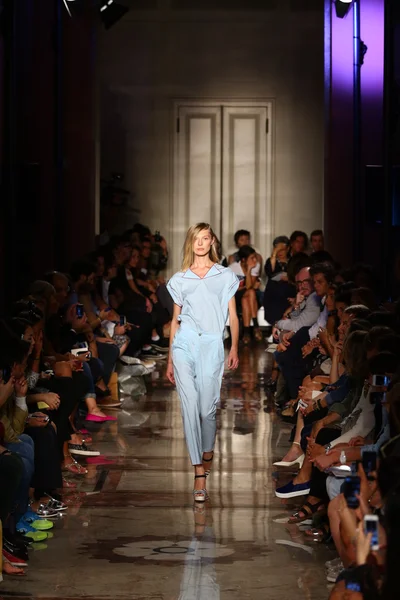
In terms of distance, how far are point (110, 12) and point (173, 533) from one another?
9.92 meters

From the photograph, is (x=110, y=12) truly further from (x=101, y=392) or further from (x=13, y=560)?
(x=13, y=560)

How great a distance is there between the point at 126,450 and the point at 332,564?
9.08ft

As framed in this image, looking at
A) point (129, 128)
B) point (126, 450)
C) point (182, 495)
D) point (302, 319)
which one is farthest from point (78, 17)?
point (182, 495)

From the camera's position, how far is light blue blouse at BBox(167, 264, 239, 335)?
20.8 ft

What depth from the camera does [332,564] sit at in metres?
4.86

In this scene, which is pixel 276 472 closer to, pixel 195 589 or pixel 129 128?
pixel 195 589

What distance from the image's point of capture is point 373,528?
2877 millimetres

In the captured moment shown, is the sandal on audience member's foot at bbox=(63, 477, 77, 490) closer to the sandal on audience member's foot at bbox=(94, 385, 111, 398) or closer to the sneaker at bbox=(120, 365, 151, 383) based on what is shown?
the sandal on audience member's foot at bbox=(94, 385, 111, 398)

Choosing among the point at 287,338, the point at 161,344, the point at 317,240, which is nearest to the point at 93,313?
the point at 287,338

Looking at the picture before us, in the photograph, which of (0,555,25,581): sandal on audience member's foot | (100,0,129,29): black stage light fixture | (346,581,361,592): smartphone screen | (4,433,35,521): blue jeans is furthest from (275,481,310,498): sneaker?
(100,0,129,29): black stage light fixture

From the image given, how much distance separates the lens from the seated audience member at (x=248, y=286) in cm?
1422

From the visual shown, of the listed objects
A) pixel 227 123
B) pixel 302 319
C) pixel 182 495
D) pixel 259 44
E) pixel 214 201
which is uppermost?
pixel 259 44

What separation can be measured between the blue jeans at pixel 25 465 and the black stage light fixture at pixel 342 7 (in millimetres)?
7561

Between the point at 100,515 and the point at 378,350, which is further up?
the point at 378,350
